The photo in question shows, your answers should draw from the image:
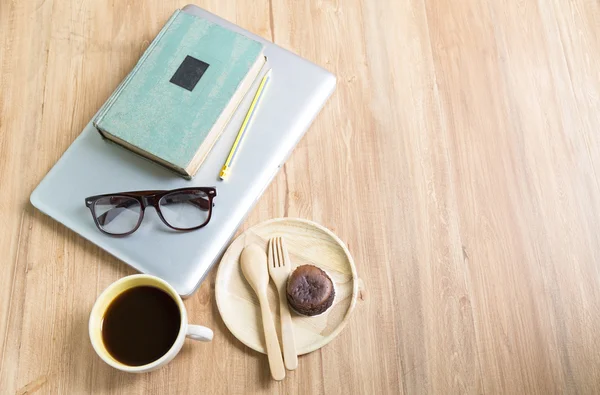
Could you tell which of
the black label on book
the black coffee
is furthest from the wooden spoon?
the black label on book

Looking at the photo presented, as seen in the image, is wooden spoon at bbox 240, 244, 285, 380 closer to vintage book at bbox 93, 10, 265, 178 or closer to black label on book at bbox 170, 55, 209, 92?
vintage book at bbox 93, 10, 265, 178

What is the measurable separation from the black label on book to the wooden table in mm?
171

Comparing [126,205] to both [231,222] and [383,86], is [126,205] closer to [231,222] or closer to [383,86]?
[231,222]

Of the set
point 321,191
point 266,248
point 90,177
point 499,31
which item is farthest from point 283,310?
point 499,31

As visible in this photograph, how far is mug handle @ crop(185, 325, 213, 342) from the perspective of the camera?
0.73 m

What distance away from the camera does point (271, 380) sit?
2.58 feet

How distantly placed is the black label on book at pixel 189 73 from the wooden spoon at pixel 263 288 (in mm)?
262

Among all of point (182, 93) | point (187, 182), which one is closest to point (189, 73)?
point (182, 93)

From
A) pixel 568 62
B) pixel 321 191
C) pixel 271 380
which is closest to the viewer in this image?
pixel 271 380

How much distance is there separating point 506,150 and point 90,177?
0.67 meters

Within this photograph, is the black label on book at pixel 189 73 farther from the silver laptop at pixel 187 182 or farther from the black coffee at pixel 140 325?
the black coffee at pixel 140 325

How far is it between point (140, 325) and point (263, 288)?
0.57 feet

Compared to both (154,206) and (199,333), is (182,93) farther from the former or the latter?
(199,333)

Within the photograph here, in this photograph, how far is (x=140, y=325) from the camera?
2.43ft
